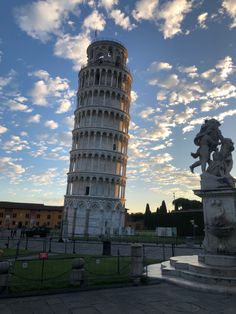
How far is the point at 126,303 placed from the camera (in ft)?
27.4

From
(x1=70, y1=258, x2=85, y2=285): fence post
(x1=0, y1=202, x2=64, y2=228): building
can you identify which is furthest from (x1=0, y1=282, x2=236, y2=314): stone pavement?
(x1=0, y1=202, x2=64, y2=228): building

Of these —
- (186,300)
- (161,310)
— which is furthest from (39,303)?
(186,300)

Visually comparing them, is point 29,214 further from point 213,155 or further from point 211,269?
point 211,269

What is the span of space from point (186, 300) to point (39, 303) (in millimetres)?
4460

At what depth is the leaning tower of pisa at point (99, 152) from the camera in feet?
198

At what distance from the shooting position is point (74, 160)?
215ft

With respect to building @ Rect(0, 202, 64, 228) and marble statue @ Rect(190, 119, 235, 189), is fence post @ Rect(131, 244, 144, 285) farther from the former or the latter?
building @ Rect(0, 202, 64, 228)

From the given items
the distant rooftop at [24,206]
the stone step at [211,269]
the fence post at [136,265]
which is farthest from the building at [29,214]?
the stone step at [211,269]

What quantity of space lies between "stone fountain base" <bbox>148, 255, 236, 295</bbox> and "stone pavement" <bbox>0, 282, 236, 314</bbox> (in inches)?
16.2

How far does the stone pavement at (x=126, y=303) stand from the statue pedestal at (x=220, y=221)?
2.45 meters

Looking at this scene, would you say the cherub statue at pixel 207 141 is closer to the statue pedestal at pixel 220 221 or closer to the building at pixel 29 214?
the statue pedestal at pixel 220 221

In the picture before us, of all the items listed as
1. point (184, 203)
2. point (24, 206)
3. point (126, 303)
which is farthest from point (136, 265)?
point (184, 203)

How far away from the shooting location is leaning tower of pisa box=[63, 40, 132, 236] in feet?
198

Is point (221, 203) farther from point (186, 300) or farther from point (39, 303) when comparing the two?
point (39, 303)
